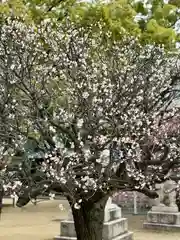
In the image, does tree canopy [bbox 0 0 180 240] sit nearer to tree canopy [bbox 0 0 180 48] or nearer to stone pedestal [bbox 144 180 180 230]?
tree canopy [bbox 0 0 180 48]

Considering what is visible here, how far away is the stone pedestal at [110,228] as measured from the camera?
9969 mm

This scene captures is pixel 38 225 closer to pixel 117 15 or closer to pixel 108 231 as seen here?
pixel 108 231

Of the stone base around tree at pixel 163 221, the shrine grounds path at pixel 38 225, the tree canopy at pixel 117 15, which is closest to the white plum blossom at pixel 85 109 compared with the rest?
the tree canopy at pixel 117 15

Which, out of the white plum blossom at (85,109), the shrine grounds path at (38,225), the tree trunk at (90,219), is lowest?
the shrine grounds path at (38,225)

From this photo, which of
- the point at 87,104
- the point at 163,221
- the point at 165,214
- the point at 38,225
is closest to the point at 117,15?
the point at 87,104

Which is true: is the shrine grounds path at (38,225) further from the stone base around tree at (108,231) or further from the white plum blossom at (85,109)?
the white plum blossom at (85,109)

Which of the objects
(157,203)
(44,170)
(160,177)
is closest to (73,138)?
(44,170)

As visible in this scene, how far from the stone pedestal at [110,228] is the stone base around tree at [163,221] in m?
1.78

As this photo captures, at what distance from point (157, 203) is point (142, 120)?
792cm

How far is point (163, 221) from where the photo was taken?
12.6 meters

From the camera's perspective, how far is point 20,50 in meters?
6.33

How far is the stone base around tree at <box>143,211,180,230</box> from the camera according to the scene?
12352 mm

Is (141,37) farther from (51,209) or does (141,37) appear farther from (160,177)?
(51,209)

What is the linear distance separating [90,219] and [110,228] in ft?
11.6
